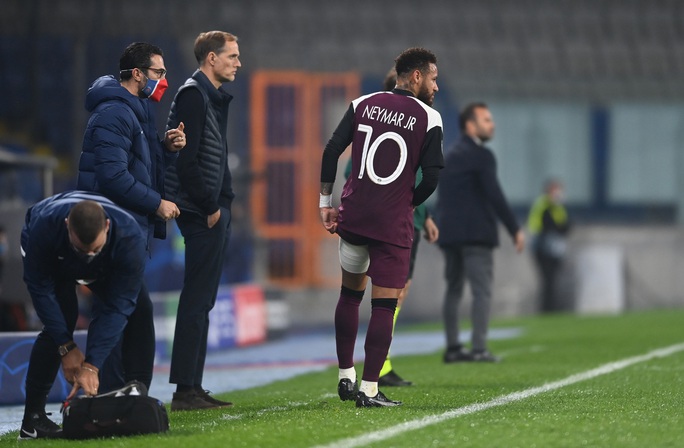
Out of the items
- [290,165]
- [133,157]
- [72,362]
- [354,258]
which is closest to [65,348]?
[72,362]

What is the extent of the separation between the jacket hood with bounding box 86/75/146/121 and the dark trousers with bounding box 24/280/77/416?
0.94 m

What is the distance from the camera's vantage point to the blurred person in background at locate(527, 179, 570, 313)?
20.4 metres

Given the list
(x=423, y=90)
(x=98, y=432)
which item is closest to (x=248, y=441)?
(x=98, y=432)

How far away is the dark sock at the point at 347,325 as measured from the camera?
732 cm

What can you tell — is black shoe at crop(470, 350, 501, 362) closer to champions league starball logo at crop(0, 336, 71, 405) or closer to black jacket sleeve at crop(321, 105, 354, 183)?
champions league starball logo at crop(0, 336, 71, 405)

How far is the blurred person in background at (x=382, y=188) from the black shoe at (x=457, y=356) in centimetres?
363

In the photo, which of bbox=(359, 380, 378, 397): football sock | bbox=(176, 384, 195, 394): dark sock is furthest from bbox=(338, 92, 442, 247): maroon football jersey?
bbox=(176, 384, 195, 394): dark sock

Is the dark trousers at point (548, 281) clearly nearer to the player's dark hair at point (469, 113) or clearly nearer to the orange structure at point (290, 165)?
the orange structure at point (290, 165)

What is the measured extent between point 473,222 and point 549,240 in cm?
A: 986

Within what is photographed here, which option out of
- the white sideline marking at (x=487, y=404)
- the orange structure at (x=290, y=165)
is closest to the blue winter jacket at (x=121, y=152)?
the white sideline marking at (x=487, y=404)

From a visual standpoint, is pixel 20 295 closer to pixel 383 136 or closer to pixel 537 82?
pixel 383 136

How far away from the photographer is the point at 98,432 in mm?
6152

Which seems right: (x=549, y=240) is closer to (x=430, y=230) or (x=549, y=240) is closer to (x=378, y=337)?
(x=430, y=230)

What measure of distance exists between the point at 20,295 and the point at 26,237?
6.97 meters
